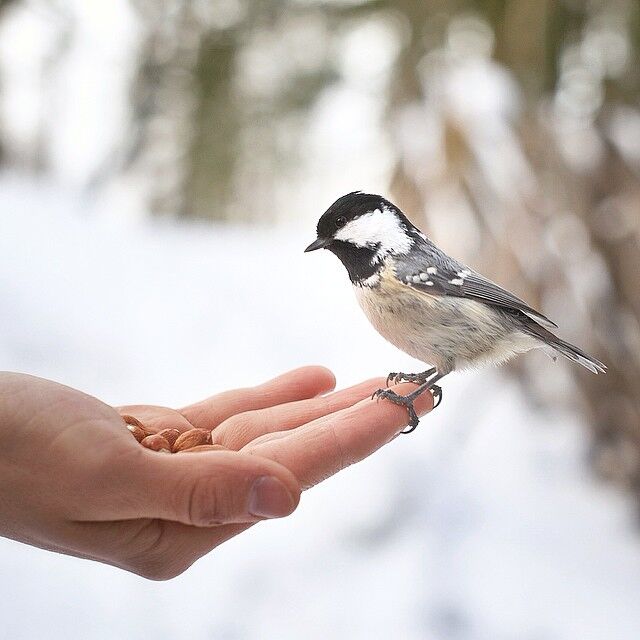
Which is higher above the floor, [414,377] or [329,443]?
[414,377]

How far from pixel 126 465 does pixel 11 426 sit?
0.12m

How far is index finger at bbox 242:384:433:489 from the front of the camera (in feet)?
2.07

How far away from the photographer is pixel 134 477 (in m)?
0.57

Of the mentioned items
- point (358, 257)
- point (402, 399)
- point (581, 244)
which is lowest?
point (402, 399)

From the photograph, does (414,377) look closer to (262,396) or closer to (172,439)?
(262,396)

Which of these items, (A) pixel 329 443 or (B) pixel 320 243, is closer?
(A) pixel 329 443

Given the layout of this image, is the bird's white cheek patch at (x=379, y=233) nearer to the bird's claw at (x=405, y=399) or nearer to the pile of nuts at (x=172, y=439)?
the bird's claw at (x=405, y=399)

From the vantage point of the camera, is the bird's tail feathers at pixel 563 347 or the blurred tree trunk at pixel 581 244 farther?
the blurred tree trunk at pixel 581 244

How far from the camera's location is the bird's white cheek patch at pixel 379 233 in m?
0.78

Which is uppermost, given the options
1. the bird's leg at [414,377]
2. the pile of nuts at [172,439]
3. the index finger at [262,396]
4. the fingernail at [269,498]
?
the index finger at [262,396]

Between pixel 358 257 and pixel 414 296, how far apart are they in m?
0.07

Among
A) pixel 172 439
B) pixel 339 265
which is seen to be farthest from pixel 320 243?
pixel 339 265

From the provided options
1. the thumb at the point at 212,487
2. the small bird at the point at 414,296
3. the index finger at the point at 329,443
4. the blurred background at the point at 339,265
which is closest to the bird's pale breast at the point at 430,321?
the small bird at the point at 414,296

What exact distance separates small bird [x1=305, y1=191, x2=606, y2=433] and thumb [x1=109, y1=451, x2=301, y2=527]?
0.24 metres
